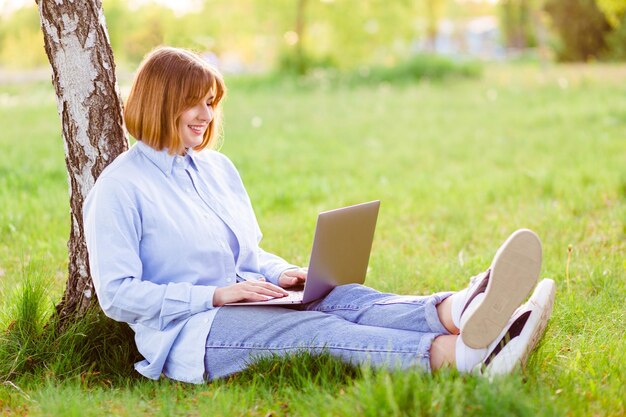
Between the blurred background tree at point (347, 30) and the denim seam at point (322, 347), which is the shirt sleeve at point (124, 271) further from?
the blurred background tree at point (347, 30)

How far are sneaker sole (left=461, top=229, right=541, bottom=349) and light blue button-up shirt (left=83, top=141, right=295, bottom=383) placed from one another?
0.92 m

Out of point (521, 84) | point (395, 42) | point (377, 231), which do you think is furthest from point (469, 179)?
point (395, 42)

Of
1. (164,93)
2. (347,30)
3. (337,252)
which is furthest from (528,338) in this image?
(347,30)

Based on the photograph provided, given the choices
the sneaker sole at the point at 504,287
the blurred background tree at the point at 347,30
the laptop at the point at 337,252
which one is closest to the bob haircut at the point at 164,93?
the laptop at the point at 337,252

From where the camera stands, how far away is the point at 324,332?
2.86 m

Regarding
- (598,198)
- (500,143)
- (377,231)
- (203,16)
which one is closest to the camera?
(377,231)

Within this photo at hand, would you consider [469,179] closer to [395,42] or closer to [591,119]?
[591,119]

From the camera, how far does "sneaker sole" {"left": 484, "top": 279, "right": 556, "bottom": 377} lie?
101 inches

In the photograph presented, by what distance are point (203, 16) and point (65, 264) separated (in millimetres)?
23748

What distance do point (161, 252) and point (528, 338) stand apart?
129 cm

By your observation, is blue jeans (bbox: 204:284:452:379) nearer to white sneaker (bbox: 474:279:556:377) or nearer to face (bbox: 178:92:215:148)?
white sneaker (bbox: 474:279:556:377)

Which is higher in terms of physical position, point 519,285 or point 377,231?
point 519,285

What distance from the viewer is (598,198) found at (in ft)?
19.4

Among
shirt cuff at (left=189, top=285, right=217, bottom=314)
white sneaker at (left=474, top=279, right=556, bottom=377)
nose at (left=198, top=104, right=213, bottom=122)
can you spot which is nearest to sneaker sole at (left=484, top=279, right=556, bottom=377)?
white sneaker at (left=474, top=279, right=556, bottom=377)
